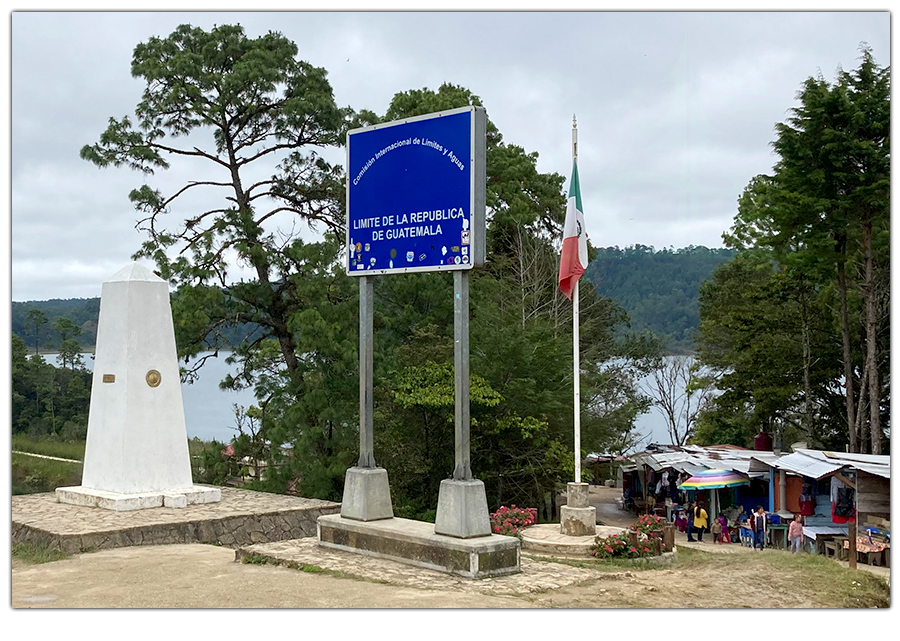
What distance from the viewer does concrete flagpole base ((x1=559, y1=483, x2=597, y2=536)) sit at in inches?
508

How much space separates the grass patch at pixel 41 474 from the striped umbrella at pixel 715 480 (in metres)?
13.9

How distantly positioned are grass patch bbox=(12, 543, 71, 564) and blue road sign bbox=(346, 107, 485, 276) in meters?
4.39

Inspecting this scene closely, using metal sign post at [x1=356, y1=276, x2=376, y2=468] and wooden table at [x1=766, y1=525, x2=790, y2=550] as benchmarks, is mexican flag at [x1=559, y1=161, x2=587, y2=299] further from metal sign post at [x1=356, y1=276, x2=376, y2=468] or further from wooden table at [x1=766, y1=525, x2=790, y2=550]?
wooden table at [x1=766, y1=525, x2=790, y2=550]

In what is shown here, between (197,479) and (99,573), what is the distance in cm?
1346

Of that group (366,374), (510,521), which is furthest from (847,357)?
(366,374)

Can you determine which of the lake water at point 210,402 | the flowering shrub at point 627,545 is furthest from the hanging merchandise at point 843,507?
the lake water at point 210,402

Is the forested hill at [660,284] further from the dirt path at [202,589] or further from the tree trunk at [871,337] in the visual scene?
the dirt path at [202,589]

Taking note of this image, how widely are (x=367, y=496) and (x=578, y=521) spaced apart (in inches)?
175

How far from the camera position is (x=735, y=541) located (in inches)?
867

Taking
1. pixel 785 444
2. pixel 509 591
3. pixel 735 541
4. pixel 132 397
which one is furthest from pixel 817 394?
pixel 509 591

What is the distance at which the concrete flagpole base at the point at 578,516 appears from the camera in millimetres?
12906

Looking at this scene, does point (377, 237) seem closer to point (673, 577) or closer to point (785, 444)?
point (673, 577)

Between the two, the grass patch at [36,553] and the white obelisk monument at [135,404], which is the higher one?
the white obelisk monument at [135,404]

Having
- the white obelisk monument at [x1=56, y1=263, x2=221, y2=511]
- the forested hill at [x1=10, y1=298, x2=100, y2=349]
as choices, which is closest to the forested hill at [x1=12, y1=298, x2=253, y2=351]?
the forested hill at [x1=10, y1=298, x2=100, y2=349]
